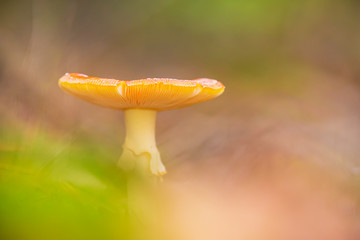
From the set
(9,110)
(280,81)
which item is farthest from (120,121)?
(280,81)

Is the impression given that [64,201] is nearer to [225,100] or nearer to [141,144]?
[141,144]

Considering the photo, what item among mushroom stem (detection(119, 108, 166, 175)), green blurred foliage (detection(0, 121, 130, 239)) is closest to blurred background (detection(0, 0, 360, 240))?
mushroom stem (detection(119, 108, 166, 175))

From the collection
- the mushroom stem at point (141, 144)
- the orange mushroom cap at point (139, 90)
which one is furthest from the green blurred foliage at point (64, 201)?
the mushroom stem at point (141, 144)

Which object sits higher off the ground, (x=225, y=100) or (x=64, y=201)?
(x=225, y=100)

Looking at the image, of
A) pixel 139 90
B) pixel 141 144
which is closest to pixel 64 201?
pixel 139 90

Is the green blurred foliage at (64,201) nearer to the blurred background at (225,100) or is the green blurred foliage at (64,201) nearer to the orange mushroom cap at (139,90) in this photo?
the blurred background at (225,100)

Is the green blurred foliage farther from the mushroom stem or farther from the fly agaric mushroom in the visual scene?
the mushroom stem

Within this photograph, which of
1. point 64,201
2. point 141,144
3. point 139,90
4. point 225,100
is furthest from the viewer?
point 225,100
